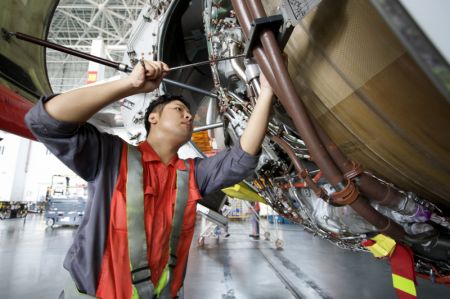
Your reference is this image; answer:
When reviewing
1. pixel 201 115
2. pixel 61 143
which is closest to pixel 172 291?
pixel 61 143

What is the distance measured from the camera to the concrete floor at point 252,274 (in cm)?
239

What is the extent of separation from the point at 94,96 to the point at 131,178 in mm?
246

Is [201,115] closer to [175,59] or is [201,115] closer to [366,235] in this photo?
[175,59]

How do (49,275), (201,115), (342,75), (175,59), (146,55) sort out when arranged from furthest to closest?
(49,275) → (201,115) → (175,59) → (146,55) → (342,75)

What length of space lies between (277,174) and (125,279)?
81 centimetres

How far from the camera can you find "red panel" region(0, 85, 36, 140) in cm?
132

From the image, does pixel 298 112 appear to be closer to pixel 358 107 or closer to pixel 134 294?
pixel 358 107

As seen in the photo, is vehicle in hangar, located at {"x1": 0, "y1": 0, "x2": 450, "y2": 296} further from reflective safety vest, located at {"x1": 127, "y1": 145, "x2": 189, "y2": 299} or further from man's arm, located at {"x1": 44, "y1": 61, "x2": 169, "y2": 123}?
reflective safety vest, located at {"x1": 127, "y1": 145, "x2": 189, "y2": 299}

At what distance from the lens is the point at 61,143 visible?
605 mm

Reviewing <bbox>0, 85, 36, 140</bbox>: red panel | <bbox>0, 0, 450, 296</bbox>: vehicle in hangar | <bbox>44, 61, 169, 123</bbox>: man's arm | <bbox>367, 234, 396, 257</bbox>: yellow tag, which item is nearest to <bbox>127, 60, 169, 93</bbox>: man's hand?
<bbox>44, 61, 169, 123</bbox>: man's arm

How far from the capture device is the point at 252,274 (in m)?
2.98

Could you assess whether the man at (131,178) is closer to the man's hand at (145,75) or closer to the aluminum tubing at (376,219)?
the man's hand at (145,75)

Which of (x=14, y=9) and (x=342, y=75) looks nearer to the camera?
(x=342, y=75)

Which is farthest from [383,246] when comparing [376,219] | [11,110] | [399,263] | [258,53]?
[11,110]
